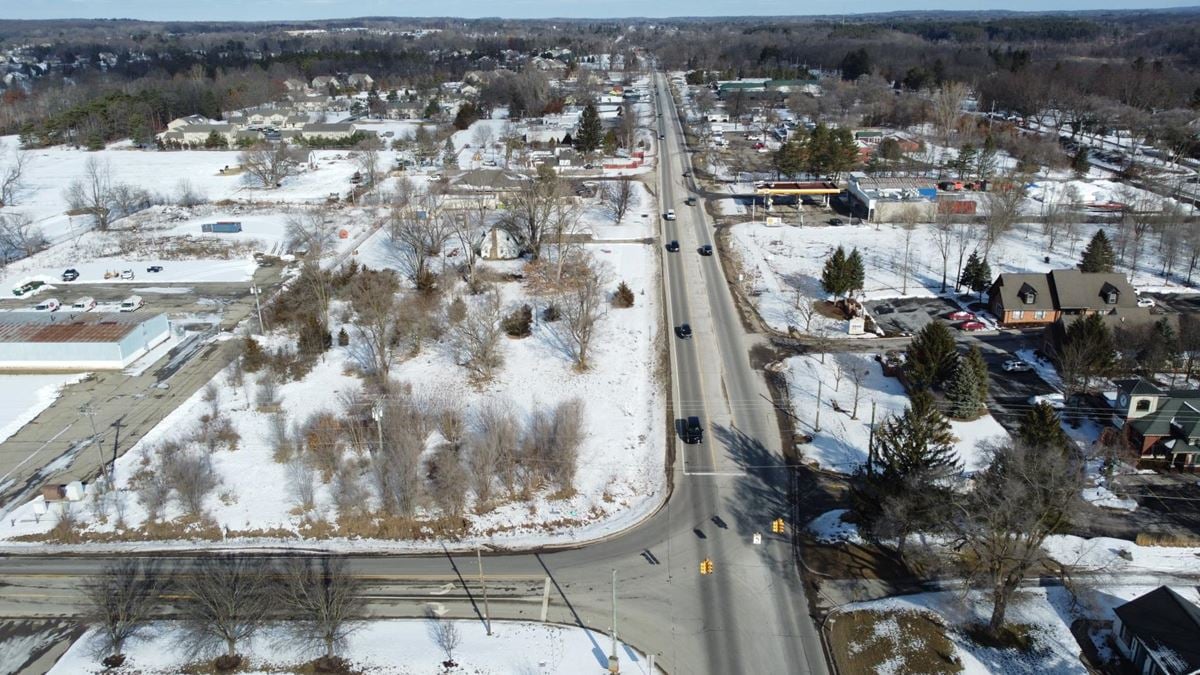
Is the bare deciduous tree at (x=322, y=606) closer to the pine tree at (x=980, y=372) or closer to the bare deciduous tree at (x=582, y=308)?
the bare deciduous tree at (x=582, y=308)

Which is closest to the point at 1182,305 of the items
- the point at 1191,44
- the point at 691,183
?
the point at 691,183

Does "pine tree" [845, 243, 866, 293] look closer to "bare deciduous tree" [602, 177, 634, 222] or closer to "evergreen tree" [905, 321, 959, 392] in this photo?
"evergreen tree" [905, 321, 959, 392]

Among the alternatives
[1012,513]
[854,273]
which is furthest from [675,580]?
[854,273]

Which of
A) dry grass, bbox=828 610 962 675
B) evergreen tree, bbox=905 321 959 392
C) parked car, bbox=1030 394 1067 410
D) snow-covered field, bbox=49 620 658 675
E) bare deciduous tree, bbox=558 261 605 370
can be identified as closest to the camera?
dry grass, bbox=828 610 962 675

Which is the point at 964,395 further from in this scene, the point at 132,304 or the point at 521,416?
the point at 132,304

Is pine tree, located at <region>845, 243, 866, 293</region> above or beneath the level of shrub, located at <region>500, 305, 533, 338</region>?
above

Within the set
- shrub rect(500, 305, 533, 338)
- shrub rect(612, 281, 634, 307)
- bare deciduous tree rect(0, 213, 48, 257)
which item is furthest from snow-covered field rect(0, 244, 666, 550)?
bare deciduous tree rect(0, 213, 48, 257)

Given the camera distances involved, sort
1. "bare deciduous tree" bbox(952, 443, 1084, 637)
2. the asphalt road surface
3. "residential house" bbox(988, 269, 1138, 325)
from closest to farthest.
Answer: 1. "bare deciduous tree" bbox(952, 443, 1084, 637)
2. the asphalt road surface
3. "residential house" bbox(988, 269, 1138, 325)
